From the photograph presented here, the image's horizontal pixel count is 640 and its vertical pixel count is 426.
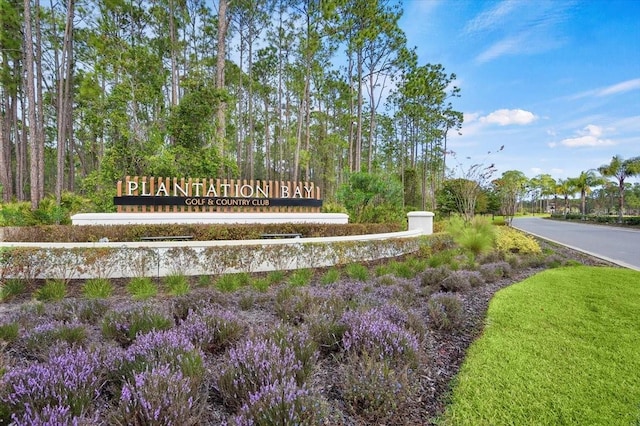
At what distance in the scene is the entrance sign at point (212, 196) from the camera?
8727 millimetres

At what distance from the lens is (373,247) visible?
7.24 m

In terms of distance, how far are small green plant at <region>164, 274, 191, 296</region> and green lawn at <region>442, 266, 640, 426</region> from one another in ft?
11.9

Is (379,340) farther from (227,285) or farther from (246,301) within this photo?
(227,285)

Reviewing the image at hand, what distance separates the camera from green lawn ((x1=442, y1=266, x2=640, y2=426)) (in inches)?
82.7

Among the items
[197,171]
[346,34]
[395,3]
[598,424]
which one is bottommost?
[598,424]

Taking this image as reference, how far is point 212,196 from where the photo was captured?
31.1 ft

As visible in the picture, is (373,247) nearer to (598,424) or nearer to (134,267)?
(134,267)

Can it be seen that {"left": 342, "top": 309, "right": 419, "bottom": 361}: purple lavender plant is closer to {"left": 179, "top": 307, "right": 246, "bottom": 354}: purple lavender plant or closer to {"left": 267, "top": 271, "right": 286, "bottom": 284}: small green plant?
{"left": 179, "top": 307, "right": 246, "bottom": 354}: purple lavender plant

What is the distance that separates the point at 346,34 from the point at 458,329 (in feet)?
60.3

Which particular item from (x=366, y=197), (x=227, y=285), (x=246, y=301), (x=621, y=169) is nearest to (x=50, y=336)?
(x=246, y=301)

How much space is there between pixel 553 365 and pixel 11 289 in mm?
6429

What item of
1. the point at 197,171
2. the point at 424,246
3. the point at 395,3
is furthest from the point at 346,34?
the point at 424,246

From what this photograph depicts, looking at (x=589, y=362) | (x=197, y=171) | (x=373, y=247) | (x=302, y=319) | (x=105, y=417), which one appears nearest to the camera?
(x=105, y=417)

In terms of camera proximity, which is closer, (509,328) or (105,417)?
(105,417)
